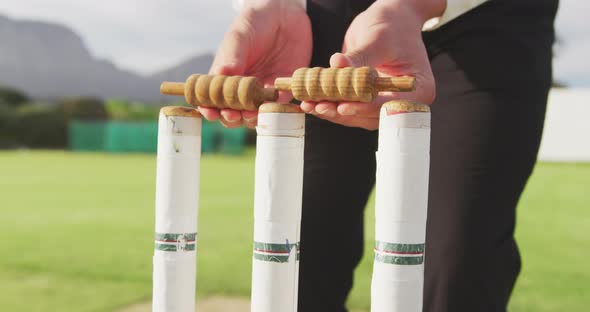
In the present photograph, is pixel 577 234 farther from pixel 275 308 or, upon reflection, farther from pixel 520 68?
pixel 275 308

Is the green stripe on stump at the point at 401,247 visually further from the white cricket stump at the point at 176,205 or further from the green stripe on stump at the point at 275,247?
the white cricket stump at the point at 176,205

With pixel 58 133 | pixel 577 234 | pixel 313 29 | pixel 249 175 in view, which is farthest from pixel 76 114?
pixel 313 29

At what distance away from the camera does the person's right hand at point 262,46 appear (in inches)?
70.0

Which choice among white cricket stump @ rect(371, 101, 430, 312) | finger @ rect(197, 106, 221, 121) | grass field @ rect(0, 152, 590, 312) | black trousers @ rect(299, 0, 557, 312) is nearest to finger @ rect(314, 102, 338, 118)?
white cricket stump @ rect(371, 101, 430, 312)

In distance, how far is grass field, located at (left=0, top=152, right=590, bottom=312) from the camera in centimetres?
422

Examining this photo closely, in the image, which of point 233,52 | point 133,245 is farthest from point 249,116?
point 133,245

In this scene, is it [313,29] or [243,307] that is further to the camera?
[243,307]

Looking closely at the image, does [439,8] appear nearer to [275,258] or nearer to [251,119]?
[251,119]

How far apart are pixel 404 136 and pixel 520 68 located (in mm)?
619

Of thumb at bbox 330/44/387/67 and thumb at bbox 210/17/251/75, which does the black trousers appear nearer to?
thumb at bbox 330/44/387/67

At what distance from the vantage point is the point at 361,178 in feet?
6.93

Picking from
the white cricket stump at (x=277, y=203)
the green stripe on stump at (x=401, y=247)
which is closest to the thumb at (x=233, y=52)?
the white cricket stump at (x=277, y=203)

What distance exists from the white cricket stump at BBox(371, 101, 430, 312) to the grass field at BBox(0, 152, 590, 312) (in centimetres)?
262

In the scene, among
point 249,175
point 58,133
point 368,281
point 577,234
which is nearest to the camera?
point 368,281
